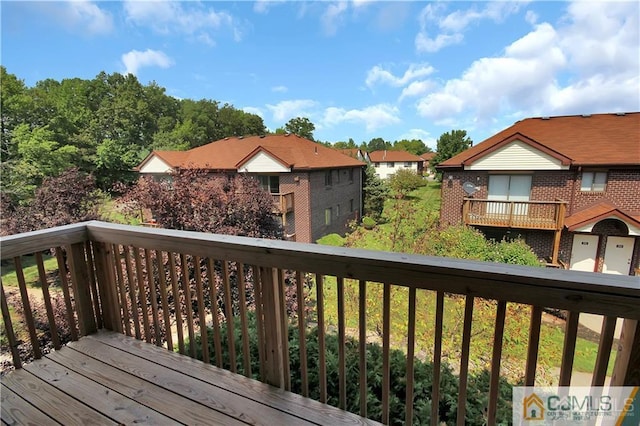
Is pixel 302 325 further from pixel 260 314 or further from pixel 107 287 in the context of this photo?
pixel 107 287

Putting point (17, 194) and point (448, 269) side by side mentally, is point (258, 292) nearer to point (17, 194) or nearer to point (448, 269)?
point (448, 269)

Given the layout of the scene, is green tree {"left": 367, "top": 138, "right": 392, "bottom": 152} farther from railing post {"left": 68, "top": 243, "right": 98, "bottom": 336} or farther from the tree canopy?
railing post {"left": 68, "top": 243, "right": 98, "bottom": 336}

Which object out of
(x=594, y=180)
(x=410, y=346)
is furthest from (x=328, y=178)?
(x=410, y=346)

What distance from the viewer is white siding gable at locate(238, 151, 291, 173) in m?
11.5

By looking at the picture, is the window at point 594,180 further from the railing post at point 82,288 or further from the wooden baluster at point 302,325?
the railing post at point 82,288

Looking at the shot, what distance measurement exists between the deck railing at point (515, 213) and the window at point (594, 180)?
1.12 m

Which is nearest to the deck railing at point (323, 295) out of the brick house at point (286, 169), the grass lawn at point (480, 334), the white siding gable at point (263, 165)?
the grass lawn at point (480, 334)

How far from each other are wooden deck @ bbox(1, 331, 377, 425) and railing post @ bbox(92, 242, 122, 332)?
284 millimetres

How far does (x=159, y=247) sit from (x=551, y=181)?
8875 millimetres

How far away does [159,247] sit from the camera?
5.83 feet

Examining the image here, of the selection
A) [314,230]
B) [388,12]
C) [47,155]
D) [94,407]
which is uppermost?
[388,12]

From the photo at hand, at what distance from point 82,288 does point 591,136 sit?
8.75m

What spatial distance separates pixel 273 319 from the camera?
150cm

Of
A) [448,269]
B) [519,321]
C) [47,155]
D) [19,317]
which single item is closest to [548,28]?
[519,321]
